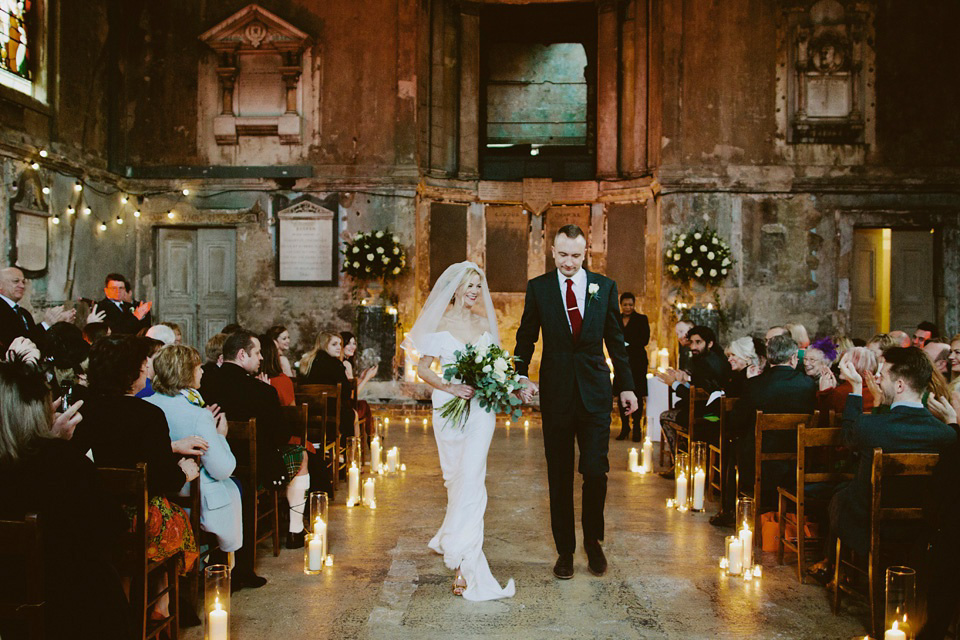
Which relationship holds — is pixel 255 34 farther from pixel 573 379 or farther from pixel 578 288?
pixel 573 379

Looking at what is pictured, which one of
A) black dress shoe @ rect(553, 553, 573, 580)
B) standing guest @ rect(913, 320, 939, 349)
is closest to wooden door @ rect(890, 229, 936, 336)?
standing guest @ rect(913, 320, 939, 349)

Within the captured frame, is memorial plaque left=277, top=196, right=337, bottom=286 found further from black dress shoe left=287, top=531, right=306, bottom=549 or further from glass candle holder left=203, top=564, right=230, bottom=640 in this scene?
glass candle holder left=203, top=564, right=230, bottom=640

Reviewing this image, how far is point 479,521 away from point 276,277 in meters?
8.73

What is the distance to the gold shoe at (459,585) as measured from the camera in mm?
4441

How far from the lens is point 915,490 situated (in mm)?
3867

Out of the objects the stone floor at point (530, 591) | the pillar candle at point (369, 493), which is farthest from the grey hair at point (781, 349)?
the pillar candle at point (369, 493)

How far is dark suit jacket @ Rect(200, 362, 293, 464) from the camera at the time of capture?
4.96 m

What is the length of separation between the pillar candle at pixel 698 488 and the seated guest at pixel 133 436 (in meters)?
3.92

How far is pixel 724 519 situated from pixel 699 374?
1.73 metres

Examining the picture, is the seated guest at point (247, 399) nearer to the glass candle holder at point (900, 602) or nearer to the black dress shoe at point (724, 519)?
the black dress shoe at point (724, 519)

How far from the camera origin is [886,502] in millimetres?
3918

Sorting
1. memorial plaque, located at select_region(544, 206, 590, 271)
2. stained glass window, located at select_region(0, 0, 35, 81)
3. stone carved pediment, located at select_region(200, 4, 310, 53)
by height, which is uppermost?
stone carved pediment, located at select_region(200, 4, 310, 53)

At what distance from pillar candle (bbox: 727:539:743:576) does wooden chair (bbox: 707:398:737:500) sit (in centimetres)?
126

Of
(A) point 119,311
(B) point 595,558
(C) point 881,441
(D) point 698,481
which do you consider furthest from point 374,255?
(C) point 881,441
